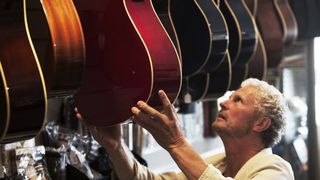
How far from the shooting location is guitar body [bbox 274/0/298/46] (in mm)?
1942

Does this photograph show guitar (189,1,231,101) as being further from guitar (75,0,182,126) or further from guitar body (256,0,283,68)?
guitar (75,0,182,126)

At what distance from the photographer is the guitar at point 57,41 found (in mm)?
1027

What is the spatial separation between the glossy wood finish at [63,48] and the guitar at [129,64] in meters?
0.10

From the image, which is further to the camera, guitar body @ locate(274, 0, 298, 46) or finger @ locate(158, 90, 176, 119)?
guitar body @ locate(274, 0, 298, 46)

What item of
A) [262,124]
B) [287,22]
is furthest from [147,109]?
[287,22]

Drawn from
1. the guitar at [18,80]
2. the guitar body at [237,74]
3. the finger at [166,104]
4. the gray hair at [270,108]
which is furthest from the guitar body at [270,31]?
the guitar at [18,80]

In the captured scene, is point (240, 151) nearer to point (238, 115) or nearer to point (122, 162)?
point (238, 115)

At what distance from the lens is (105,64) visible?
1157 millimetres

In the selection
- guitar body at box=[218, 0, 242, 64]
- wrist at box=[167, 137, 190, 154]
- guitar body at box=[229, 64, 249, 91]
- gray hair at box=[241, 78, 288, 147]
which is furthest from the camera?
guitar body at box=[229, 64, 249, 91]

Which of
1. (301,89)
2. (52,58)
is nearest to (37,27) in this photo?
(52,58)

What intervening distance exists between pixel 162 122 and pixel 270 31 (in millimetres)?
→ 862

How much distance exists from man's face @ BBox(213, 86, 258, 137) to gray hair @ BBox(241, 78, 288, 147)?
19 millimetres

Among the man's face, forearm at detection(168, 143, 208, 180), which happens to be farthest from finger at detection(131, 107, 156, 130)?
the man's face

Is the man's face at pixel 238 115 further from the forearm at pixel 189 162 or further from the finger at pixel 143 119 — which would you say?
the finger at pixel 143 119
